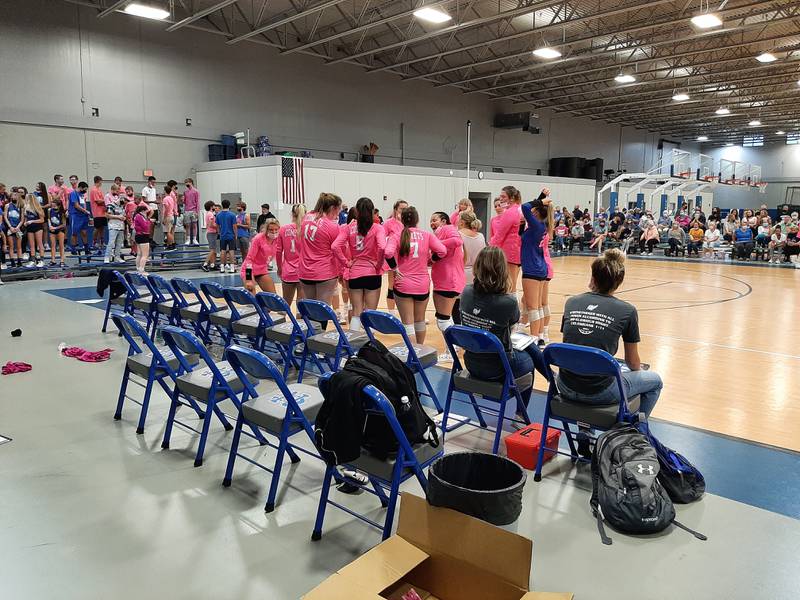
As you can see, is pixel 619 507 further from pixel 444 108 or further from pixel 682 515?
pixel 444 108

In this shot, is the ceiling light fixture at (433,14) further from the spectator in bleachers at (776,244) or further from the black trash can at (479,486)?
the black trash can at (479,486)

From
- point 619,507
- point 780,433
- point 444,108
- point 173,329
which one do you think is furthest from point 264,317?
point 444,108

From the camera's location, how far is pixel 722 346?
A: 6250mm

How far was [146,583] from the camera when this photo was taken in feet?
7.31

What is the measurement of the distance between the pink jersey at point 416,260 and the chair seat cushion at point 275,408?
2163mm

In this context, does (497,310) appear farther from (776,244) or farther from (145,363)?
(776,244)

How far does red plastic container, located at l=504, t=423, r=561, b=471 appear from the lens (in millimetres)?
3217

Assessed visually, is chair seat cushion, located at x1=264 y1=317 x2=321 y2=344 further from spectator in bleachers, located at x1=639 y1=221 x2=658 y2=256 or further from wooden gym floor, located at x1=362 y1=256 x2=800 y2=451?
spectator in bleachers, located at x1=639 y1=221 x2=658 y2=256

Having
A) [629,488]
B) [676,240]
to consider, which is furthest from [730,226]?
[629,488]

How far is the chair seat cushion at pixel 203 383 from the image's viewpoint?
322 cm

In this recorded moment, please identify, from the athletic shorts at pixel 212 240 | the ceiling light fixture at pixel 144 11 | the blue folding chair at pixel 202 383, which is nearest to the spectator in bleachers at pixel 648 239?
the athletic shorts at pixel 212 240

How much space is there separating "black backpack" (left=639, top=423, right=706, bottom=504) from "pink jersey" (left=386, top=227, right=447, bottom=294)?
8.55 ft

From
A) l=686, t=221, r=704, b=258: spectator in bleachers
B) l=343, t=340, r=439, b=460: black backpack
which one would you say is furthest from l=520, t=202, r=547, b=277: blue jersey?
l=686, t=221, r=704, b=258: spectator in bleachers

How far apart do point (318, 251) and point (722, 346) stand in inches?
176
